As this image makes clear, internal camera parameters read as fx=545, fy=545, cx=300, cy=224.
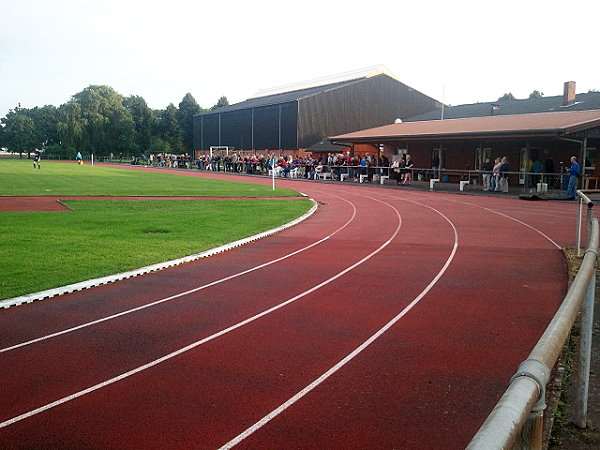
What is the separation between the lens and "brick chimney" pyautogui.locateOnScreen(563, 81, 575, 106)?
35.2 metres

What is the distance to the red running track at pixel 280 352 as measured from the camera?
4102 mm

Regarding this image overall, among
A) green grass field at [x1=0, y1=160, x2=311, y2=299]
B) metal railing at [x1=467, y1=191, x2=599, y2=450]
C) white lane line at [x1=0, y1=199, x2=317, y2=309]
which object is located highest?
metal railing at [x1=467, y1=191, x2=599, y2=450]

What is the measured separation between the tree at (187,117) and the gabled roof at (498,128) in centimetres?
5234

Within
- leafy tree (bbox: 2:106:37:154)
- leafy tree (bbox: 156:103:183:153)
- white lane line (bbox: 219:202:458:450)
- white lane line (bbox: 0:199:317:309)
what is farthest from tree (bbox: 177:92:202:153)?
white lane line (bbox: 219:202:458:450)

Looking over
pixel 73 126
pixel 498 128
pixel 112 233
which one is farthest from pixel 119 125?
pixel 112 233

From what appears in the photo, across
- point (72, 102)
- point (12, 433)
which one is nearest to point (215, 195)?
point (12, 433)

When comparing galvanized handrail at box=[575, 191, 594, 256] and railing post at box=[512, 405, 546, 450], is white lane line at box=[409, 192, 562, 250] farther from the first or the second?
railing post at box=[512, 405, 546, 450]

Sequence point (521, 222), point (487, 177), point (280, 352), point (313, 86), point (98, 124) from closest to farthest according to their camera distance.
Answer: point (280, 352)
point (521, 222)
point (487, 177)
point (313, 86)
point (98, 124)

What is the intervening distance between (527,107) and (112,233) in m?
32.5

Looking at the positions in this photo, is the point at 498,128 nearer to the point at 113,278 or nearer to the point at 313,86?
the point at 113,278

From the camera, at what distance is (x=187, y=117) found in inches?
3484

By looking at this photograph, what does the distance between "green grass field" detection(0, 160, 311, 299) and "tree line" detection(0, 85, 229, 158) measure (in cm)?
7013

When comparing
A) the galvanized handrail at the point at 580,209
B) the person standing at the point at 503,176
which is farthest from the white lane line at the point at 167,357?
the person standing at the point at 503,176

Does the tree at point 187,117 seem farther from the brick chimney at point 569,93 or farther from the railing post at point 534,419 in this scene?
the railing post at point 534,419
